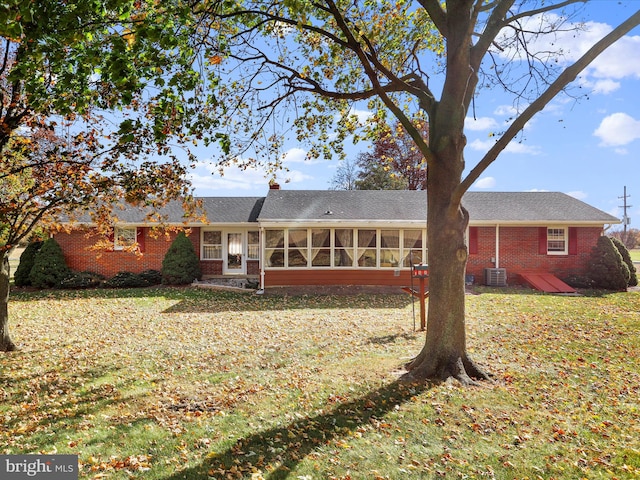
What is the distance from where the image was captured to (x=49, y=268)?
707 inches

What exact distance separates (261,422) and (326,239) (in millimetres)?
12852

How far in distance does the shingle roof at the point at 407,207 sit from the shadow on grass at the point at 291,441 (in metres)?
12.1


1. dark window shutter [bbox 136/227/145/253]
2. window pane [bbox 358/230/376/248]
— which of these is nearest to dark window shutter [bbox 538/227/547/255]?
window pane [bbox 358/230/376/248]

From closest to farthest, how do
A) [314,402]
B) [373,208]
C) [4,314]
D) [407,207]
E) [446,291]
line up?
[314,402], [446,291], [4,314], [373,208], [407,207]

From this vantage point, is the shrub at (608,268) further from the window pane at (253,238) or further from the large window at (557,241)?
the window pane at (253,238)

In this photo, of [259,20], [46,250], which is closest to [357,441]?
[259,20]

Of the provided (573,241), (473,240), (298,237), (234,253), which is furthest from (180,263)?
(573,241)

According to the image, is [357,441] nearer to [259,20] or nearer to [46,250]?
[259,20]

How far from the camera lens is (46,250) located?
18.1m

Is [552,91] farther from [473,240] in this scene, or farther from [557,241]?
[557,241]

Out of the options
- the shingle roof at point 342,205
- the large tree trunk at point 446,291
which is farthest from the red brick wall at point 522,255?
the large tree trunk at point 446,291

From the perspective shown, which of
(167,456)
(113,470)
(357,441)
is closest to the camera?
(113,470)

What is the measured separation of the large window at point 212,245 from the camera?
2012 centimetres

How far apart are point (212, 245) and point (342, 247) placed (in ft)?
22.1
